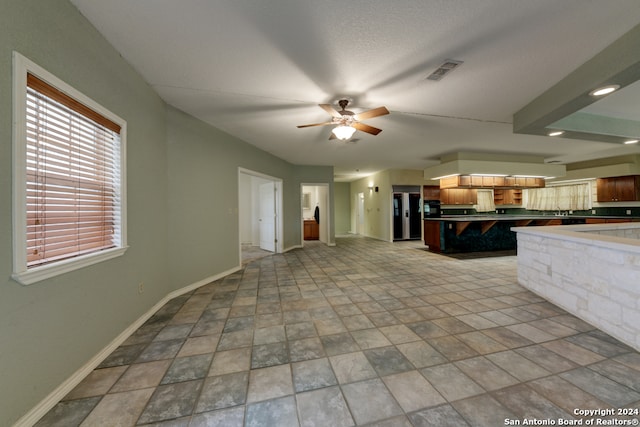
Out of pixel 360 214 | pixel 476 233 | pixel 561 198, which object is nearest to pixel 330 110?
pixel 476 233

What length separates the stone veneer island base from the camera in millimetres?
1897

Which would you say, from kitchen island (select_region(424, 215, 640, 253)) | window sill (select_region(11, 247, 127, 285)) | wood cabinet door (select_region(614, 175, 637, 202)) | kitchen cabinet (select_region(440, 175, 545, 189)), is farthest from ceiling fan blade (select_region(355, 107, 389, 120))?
wood cabinet door (select_region(614, 175, 637, 202))

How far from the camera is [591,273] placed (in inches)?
88.4

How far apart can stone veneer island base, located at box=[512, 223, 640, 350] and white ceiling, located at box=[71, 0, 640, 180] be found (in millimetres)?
1759

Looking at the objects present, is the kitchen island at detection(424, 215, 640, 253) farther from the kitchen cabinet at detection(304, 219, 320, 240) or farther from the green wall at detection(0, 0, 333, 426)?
the green wall at detection(0, 0, 333, 426)

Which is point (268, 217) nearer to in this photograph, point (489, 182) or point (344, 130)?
point (344, 130)

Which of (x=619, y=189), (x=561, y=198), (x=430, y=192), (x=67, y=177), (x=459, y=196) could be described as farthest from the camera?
(x=430, y=192)

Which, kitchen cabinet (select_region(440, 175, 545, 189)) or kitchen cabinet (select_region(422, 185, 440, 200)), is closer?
kitchen cabinet (select_region(440, 175, 545, 189))

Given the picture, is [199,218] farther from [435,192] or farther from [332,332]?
[435,192]

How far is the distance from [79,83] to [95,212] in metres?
0.96

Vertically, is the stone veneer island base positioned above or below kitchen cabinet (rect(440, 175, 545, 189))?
below

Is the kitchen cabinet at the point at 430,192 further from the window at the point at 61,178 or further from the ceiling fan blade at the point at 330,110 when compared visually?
the window at the point at 61,178

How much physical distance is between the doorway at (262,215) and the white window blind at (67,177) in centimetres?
328

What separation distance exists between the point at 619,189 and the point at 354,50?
8785 mm
